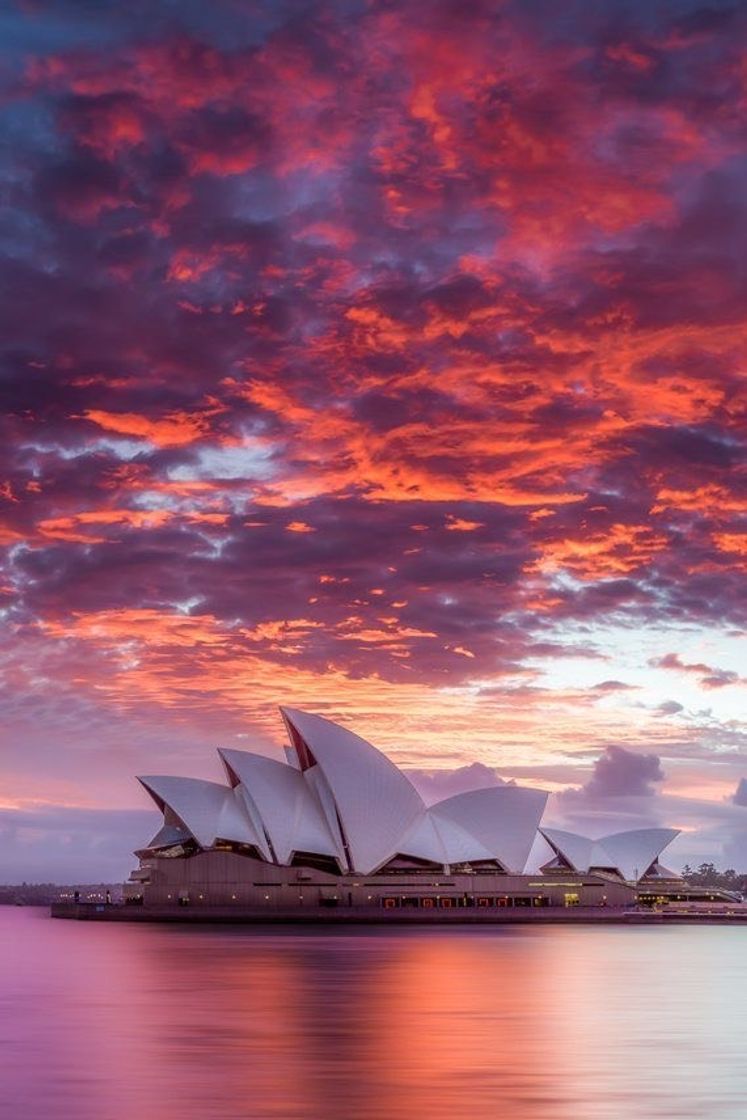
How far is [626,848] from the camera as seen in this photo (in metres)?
141

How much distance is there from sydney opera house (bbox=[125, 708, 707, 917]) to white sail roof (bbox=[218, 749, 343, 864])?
88mm

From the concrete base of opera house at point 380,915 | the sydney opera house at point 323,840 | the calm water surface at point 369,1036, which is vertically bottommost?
the calm water surface at point 369,1036

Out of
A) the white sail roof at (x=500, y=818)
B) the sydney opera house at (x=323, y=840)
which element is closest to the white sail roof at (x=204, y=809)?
the sydney opera house at (x=323, y=840)

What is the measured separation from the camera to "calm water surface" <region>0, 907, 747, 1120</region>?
85.9ft

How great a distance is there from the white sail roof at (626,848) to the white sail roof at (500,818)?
19846 mm

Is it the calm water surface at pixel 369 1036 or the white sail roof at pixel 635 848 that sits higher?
the white sail roof at pixel 635 848

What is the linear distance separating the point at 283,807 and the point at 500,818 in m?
20.3

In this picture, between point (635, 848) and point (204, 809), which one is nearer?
point (204, 809)

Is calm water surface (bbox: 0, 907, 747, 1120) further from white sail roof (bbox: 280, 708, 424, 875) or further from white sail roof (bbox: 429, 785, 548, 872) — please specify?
white sail roof (bbox: 429, 785, 548, 872)

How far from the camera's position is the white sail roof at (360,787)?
102 metres

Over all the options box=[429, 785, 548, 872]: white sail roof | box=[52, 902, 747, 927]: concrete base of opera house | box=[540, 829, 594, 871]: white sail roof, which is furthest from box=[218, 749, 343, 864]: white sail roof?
box=[540, 829, 594, 871]: white sail roof

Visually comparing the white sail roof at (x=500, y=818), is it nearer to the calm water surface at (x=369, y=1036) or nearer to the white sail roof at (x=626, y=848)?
the white sail roof at (x=626, y=848)

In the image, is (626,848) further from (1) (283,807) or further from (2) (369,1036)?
(2) (369,1036)

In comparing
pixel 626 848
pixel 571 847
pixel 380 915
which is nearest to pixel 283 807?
pixel 380 915
